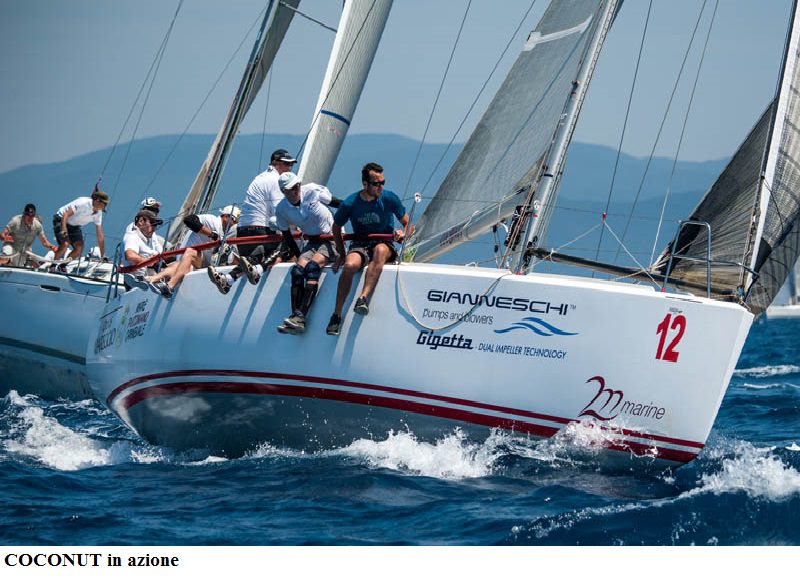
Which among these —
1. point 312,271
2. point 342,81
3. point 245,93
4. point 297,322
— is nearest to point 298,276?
point 312,271

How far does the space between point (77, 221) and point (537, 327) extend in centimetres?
929

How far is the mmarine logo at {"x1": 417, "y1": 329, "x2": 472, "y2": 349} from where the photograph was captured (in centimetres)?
775

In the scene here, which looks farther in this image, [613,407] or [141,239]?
[141,239]

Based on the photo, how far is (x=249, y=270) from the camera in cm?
855

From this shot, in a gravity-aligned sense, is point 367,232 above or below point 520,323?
above

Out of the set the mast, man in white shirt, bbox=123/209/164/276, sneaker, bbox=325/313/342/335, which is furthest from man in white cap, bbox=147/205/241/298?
the mast

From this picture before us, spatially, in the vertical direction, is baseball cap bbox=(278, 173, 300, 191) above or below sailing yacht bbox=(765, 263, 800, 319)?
below

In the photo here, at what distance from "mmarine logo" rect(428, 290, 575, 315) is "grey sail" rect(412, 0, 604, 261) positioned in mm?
735

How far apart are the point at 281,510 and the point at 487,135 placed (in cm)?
343

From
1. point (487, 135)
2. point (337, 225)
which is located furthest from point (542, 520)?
point (487, 135)

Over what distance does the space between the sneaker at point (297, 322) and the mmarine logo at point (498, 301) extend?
1.00m

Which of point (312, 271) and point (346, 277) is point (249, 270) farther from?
point (346, 277)

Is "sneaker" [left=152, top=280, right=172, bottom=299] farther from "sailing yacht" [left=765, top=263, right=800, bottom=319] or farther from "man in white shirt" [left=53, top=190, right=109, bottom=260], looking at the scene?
"sailing yacht" [left=765, top=263, right=800, bottom=319]

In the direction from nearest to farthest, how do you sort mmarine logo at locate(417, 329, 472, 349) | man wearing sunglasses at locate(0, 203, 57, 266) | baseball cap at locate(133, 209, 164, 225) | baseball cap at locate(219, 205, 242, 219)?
mmarine logo at locate(417, 329, 472, 349) < baseball cap at locate(219, 205, 242, 219) < baseball cap at locate(133, 209, 164, 225) < man wearing sunglasses at locate(0, 203, 57, 266)
